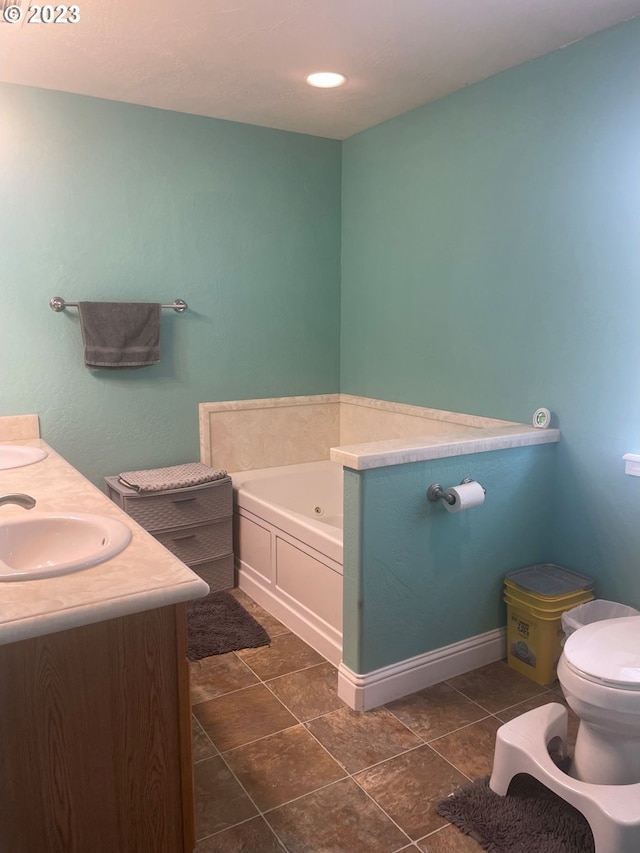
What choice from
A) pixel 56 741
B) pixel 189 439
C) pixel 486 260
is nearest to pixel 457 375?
pixel 486 260

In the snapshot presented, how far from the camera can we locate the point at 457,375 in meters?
3.03

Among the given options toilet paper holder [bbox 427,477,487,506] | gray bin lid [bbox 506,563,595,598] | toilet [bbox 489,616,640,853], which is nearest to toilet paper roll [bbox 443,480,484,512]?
toilet paper holder [bbox 427,477,487,506]

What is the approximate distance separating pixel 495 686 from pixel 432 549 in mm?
586

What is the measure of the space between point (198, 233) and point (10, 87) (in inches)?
39.0

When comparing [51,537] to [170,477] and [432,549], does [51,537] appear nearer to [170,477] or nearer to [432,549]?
[432,549]

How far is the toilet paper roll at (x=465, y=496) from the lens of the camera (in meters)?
2.25

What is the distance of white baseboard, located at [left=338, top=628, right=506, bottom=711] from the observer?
7.50 ft

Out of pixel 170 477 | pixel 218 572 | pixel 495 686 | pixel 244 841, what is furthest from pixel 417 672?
pixel 170 477

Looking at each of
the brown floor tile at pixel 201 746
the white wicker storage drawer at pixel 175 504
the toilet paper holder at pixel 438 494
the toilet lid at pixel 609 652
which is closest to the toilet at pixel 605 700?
the toilet lid at pixel 609 652

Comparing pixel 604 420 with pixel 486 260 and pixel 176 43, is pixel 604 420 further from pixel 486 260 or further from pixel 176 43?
pixel 176 43

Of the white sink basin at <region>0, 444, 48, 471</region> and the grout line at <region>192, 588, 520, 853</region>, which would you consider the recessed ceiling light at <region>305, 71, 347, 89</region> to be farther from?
the grout line at <region>192, 588, 520, 853</region>

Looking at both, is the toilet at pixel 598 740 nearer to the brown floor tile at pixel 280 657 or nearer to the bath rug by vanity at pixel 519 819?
the bath rug by vanity at pixel 519 819

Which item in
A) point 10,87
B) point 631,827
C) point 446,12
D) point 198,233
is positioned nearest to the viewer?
point 631,827

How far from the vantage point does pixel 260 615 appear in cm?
303
